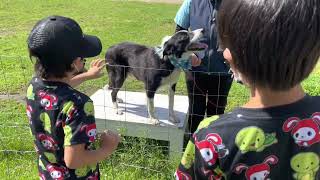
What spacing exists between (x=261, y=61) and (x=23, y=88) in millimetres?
5632

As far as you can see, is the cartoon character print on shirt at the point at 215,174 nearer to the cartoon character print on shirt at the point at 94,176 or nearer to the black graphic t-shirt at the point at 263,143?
the black graphic t-shirt at the point at 263,143

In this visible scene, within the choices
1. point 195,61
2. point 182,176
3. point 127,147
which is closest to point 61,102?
point 182,176

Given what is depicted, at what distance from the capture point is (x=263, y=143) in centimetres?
130

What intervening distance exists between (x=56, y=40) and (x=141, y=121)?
2448mm

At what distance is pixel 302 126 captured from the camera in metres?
1.31

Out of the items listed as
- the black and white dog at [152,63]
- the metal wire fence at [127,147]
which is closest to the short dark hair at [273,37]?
the black and white dog at [152,63]

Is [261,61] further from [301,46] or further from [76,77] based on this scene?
[76,77]

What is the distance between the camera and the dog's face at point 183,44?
380 centimetres

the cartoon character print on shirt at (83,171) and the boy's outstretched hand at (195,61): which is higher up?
the boy's outstretched hand at (195,61)

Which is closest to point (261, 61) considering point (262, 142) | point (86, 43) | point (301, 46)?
point (301, 46)

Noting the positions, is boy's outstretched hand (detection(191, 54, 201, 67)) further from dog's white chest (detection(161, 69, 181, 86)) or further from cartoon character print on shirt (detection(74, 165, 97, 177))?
cartoon character print on shirt (detection(74, 165, 97, 177))

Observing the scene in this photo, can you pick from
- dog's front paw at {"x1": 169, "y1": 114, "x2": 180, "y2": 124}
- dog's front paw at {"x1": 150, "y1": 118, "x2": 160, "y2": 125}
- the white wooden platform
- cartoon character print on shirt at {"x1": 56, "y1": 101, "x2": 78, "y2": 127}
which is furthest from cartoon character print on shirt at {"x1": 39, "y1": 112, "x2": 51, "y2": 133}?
dog's front paw at {"x1": 169, "y1": 114, "x2": 180, "y2": 124}

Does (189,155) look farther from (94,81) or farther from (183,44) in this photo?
(94,81)

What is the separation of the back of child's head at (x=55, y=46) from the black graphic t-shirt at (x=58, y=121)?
0.24ft
